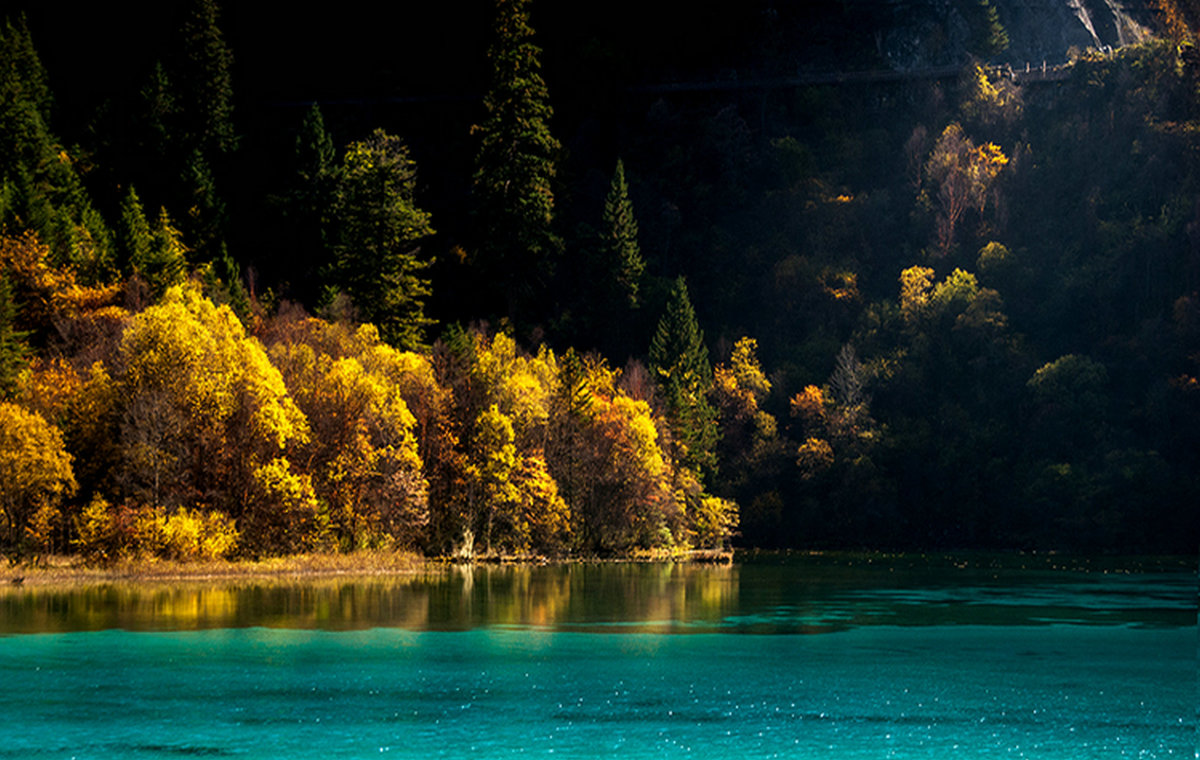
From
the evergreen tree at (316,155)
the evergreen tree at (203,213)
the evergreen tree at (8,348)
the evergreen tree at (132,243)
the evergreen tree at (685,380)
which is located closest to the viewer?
the evergreen tree at (8,348)

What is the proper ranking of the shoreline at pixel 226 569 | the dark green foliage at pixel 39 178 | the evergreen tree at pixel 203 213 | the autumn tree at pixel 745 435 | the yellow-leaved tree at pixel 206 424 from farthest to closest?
1. the autumn tree at pixel 745 435
2. the evergreen tree at pixel 203 213
3. the dark green foliage at pixel 39 178
4. the yellow-leaved tree at pixel 206 424
5. the shoreline at pixel 226 569

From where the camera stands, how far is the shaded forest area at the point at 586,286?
262 feet

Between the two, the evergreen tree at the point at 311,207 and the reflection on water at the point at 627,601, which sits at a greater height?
the evergreen tree at the point at 311,207

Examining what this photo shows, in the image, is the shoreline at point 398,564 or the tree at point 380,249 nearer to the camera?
the shoreline at point 398,564

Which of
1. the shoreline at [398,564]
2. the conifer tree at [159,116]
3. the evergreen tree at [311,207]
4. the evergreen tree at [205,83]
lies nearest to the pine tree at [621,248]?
the evergreen tree at [311,207]

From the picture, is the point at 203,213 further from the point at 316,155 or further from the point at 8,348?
the point at 8,348

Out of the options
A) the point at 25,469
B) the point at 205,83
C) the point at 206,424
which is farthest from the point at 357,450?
the point at 205,83

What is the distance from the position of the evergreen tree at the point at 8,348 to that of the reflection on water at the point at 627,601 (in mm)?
15889

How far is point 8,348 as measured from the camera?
258 ft

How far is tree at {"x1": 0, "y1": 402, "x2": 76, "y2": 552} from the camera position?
228 ft

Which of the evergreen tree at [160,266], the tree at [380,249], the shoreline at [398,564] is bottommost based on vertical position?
the shoreline at [398,564]

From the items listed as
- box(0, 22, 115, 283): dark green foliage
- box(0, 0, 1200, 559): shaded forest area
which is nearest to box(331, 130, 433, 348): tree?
box(0, 0, 1200, 559): shaded forest area

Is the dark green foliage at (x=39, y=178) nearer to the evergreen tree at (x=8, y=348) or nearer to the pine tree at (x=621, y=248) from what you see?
the evergreen tree at (x=8, y=348)

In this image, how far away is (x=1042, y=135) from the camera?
494 ft
